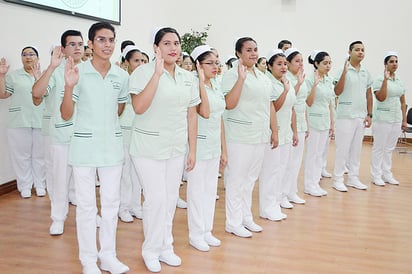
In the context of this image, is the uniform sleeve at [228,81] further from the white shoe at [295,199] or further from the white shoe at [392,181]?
the white shoe at [392,181]

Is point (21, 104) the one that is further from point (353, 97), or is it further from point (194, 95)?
point (353, 97)

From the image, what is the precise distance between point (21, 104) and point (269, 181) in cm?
250

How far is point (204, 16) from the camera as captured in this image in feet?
31.3

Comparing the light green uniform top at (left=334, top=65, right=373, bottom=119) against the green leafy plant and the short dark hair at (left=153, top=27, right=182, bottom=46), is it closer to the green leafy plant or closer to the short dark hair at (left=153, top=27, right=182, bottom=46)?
the short dark hair at (left=153, top=27, right=182, bottom=46)

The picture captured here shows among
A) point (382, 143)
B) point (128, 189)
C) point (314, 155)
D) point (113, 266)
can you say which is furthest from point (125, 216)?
point (382, 143)

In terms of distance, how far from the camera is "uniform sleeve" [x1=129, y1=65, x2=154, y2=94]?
2.59 metres

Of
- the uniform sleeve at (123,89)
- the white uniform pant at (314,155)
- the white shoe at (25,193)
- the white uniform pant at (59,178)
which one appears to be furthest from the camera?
the white uniform pant at (314,155)

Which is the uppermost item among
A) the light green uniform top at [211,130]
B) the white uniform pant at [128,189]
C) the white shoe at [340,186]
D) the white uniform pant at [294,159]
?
the light green uniform top at [211,130]

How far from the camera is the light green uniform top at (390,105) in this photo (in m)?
5.41

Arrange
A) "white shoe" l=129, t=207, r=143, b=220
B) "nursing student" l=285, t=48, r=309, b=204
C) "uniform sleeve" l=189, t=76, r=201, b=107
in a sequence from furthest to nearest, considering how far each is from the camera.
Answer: "nursing student" l=285, t=48, r=309, b=204 < "white shoe" l=129, t=207, r=143, b=220 < "uniform sleeve" l=189, t=76, r=201, b=107

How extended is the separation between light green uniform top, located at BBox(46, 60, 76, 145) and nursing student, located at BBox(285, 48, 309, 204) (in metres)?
1.99

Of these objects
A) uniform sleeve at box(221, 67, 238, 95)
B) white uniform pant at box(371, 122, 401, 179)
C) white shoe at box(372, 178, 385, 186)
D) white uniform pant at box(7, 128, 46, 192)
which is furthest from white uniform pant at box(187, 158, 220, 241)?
white uniform pant at box(371, 122, 401, 179)

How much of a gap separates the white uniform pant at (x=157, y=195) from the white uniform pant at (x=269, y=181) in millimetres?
1231

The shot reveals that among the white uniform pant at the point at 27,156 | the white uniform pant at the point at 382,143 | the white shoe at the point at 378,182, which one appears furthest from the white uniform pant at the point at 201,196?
the white uniform pant at the point at 382,143
